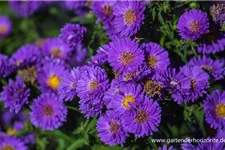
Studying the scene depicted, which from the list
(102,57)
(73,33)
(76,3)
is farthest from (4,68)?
(102,57)

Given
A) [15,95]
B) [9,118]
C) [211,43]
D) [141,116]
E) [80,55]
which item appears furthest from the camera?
[9,118]

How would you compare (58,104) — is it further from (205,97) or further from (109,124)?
(205,97)

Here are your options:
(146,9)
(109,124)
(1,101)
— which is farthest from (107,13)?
(1,101)

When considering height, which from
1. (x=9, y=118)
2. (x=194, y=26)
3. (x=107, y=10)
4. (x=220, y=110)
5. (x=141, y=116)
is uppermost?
(x=107, y=10)

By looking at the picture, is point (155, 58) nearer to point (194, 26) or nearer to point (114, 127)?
point (194, 26)

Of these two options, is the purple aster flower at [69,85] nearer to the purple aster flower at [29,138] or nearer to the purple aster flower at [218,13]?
the purple aster flower at [29,138]

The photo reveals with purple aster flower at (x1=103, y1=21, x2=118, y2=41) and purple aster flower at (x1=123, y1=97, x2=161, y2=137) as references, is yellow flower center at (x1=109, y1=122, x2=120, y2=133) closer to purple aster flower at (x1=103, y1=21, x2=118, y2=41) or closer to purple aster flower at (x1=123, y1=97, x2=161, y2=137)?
purple aster flower at (x1=123, y1=97, x2=161, y2=137)
